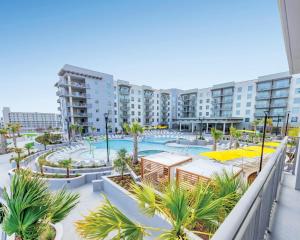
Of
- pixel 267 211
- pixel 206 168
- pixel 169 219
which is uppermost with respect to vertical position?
pixel 267 211

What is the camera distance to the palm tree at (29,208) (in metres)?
2.91

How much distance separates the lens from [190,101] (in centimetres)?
4938

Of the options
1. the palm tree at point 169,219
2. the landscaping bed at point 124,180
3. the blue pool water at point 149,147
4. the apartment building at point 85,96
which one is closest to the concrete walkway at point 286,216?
the palm tree at point 169,219

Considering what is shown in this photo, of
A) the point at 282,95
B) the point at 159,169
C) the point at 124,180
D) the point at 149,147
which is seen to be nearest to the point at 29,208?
the point at 159,169

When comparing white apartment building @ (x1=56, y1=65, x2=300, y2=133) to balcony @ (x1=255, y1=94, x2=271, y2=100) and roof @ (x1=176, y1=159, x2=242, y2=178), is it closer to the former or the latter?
balcony @ (x1=255, y1=94, x2=271, y2=100)

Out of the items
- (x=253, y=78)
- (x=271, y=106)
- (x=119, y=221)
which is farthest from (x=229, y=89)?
(x=119, y=221)

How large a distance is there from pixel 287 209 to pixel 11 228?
5737mm

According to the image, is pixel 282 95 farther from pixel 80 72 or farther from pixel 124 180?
pixel 80 72

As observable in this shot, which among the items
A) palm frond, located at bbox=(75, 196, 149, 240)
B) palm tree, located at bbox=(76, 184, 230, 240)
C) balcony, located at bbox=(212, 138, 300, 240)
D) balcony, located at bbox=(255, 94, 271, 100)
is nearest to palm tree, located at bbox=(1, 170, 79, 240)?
palm tree, located at bbox=(76, 184, 230, 240)

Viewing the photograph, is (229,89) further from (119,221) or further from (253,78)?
(119,221)

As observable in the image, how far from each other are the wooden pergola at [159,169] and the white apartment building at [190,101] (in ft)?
74.8

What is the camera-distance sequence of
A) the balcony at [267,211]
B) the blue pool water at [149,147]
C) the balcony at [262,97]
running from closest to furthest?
the balcony at [267,211]
the blue pool water at [149,147]
the balcony at [262,97]

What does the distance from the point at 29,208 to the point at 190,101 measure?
164 ft

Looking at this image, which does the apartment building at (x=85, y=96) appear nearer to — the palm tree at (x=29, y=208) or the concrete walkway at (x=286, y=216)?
the palm tree at (x=29, y=208)
